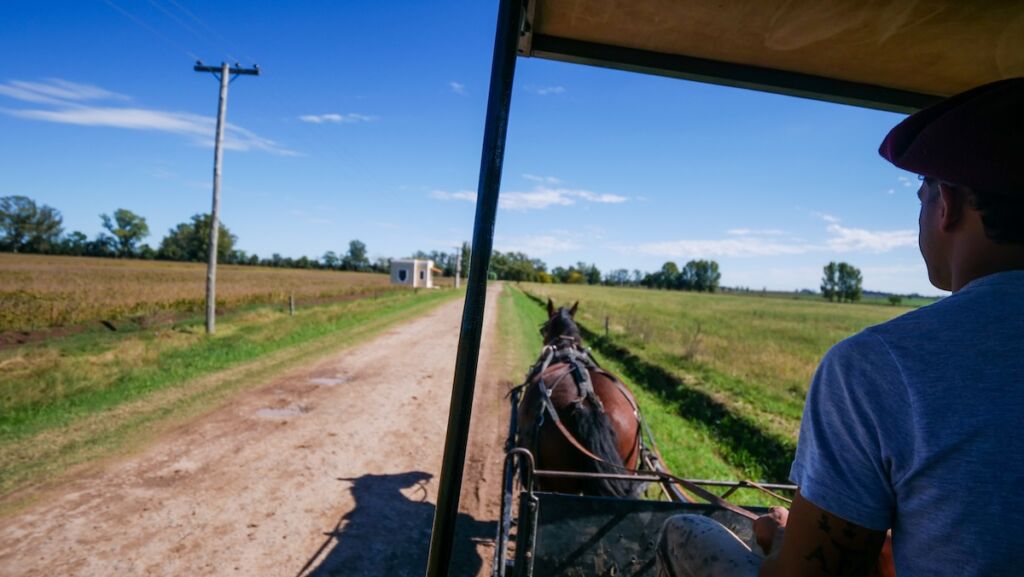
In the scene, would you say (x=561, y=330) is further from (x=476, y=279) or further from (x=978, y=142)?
(x=978, y=142)

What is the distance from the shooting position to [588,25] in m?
2.01

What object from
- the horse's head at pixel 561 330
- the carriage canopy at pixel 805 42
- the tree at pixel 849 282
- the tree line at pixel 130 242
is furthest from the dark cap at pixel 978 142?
the tree at pixel 849 282

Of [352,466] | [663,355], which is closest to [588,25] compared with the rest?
[352,466]

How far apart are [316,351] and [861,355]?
12.2m

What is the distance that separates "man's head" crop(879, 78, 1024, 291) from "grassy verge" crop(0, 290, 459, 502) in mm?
6666

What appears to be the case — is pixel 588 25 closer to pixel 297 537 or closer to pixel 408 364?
pixel 297 537

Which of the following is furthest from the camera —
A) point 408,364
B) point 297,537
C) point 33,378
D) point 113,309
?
point 113,309

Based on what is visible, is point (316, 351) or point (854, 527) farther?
point (316, 351)

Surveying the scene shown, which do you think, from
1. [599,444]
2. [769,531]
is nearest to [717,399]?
[599,444]

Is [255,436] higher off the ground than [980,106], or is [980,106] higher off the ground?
[980,106]

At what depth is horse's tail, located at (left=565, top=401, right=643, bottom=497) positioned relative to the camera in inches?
136

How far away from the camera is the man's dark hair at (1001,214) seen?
906 millimetres

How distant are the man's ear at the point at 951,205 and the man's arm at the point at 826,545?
0.65 m

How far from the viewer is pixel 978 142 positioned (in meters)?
0.94
